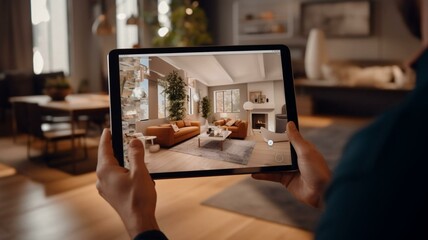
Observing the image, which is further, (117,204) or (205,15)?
(205,15)

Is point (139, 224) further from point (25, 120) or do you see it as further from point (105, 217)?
point (25, 120)

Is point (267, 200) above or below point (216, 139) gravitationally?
below

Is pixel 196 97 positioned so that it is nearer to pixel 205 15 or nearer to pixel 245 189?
pixel 245 189

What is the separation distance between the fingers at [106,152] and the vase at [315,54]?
616 cm

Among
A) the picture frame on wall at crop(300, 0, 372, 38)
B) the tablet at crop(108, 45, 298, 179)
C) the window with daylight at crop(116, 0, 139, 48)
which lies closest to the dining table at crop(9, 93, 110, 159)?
the window with daylight at crop(116, 0, 139, 48)

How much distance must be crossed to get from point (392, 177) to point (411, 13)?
266 millimetres

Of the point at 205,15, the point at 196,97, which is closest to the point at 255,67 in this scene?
the point at 196,97

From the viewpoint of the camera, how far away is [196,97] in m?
1.02

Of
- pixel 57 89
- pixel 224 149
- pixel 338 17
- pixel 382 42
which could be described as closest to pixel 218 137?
pixel 224 149

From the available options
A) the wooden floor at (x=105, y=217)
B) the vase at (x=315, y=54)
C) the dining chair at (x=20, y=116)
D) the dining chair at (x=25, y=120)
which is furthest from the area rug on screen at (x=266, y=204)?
the vase at (x=315, y=54)

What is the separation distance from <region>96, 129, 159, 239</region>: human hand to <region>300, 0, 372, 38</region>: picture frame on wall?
20.9 feet

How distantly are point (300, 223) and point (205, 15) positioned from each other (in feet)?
20.8

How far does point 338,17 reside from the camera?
22.2 ft

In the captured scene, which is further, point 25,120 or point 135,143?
point 25,120
